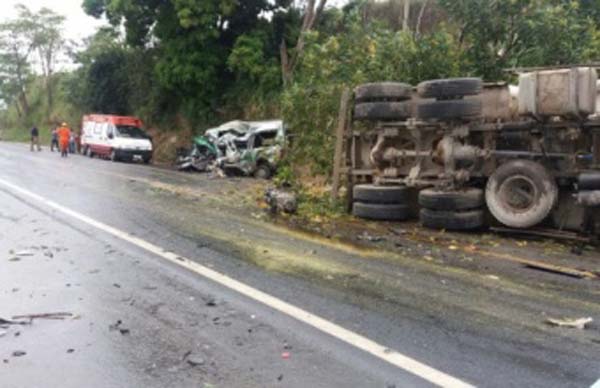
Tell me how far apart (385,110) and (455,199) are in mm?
1989

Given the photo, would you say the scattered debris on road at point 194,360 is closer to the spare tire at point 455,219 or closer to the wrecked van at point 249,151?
the spare tire at point 455,219

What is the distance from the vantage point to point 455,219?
8758mm

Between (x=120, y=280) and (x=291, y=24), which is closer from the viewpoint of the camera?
(x=120, y=280)

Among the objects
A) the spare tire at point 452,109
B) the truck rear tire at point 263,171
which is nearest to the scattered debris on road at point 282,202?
the spare tire at point 452,109

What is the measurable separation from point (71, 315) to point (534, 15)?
36.8 ft

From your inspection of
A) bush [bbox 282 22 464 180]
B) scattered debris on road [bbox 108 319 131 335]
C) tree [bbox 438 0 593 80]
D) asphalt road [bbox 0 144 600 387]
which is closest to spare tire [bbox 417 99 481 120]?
asphalt road [bbox 0 144 600 387]

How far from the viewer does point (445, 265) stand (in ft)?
22.2

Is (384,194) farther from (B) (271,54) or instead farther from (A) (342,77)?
(B) (271,54)

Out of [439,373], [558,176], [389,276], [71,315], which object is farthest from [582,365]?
[558,176]

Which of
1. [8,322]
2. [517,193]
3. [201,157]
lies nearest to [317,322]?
[8,322]

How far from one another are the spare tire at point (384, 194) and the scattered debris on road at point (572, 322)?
16.2 ft

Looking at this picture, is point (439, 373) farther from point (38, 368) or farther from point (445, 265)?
point (445, 265)

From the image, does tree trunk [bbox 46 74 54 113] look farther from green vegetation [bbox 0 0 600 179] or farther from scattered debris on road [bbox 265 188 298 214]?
scattered debris on road [bbox 265 188 298 214]

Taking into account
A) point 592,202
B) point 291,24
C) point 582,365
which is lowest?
point 582,365
